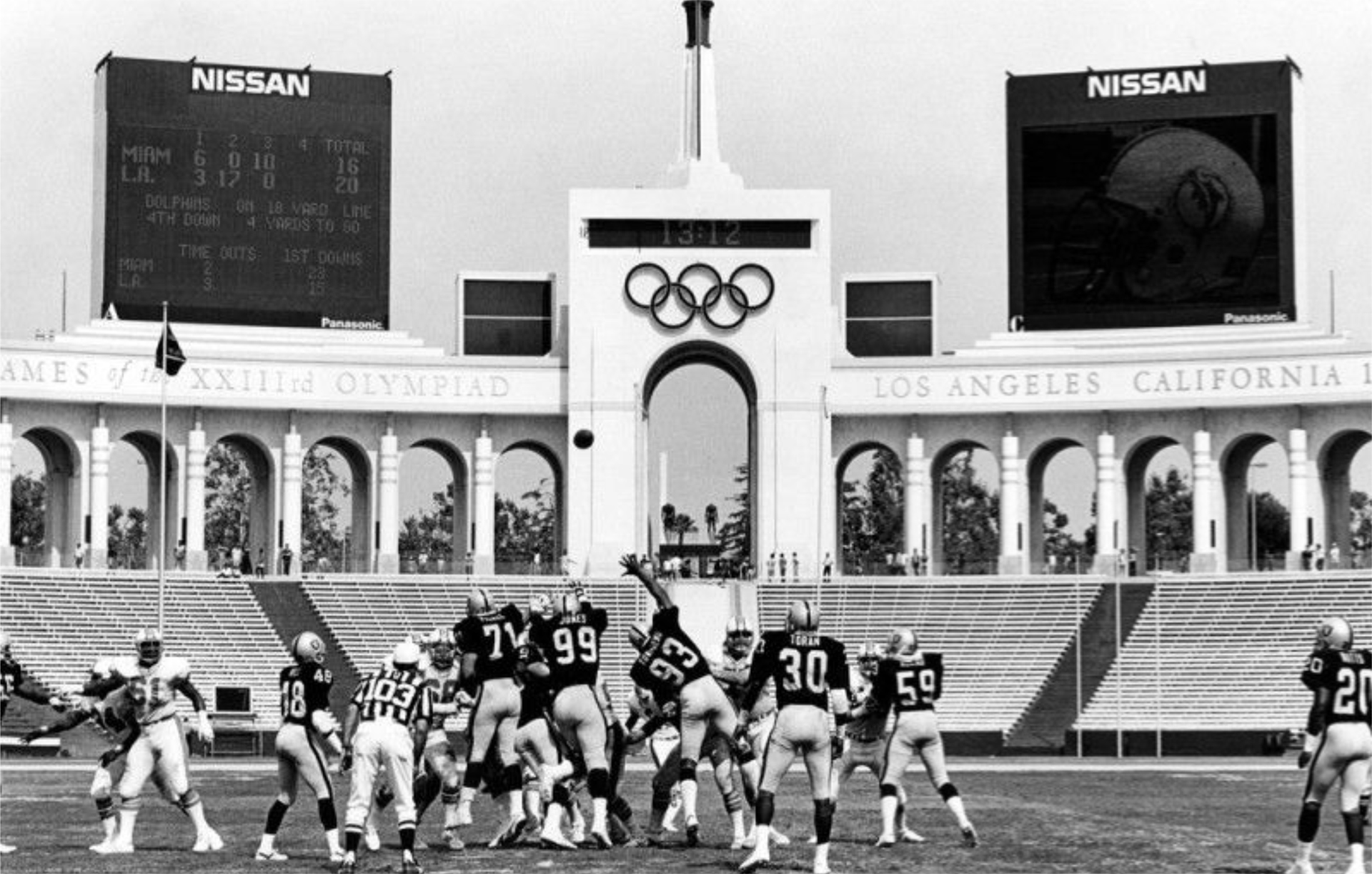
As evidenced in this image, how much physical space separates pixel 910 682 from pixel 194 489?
58.6m

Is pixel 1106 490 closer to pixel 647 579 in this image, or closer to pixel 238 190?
pixel 238 190

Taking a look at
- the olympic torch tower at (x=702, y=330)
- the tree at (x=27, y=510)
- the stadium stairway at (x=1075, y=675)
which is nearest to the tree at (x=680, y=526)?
the olympic torch tower at (x=702, y=330)

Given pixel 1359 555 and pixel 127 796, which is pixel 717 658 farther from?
pixel 127 796

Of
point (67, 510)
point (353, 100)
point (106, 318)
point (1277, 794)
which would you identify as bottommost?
point (1277, 794)

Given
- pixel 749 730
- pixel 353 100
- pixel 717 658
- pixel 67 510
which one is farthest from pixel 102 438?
pixel 749 730

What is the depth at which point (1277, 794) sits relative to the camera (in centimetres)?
4453

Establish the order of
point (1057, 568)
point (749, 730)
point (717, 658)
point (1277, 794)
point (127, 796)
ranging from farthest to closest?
point (1057, 568) → point (717, 658) → point (1277, 794) → point (749, 730) → point (127, 796)

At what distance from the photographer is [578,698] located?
1178 inches

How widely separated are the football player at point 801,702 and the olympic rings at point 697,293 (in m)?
59.8

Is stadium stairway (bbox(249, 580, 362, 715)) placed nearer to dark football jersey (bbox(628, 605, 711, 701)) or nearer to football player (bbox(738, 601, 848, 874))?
dark football jersey (bbox(628, 605, 711, 701))

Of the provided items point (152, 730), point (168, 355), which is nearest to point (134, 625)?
point (168, 355)

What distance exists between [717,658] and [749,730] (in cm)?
4550

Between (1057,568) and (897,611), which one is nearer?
(897,611)

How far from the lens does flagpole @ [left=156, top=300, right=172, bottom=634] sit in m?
69.5
